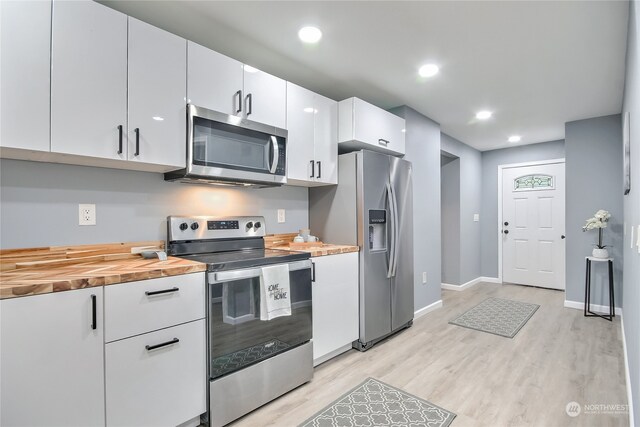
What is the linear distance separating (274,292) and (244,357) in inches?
16.3

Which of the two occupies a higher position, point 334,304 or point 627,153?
point 627,153

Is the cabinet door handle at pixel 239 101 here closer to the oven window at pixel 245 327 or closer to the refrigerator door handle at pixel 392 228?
the oven window at pixel 245 327

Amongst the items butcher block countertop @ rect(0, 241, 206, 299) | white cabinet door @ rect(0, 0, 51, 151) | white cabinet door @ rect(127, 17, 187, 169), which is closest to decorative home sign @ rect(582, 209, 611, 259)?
butcher block countertop @ rect(0, 241, 206, 299)

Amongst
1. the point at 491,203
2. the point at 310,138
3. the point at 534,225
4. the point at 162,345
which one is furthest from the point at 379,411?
the point at 491,203

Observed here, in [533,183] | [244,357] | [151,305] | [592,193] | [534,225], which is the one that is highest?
[533,183]

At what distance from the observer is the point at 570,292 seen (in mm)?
4199

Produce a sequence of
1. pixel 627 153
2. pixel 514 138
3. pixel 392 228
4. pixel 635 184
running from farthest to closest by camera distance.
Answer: pixel 514 138 → pixel 392 228 → pixel 627 153 → pixel 635 184

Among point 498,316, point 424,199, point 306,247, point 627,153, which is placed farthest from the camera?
point 424,199

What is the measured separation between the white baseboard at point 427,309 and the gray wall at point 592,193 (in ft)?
5.66

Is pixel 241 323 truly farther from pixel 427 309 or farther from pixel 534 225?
pixel 534 225

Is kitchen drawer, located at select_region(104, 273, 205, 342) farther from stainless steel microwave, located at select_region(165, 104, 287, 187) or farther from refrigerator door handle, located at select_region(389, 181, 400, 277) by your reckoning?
refrigerator door handle, located at select_region(389, 181, 400, 277)

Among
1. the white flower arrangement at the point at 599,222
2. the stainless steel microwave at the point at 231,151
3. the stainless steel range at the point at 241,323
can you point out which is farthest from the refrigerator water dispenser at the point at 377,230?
the white flower arrangement at the point at 599,222

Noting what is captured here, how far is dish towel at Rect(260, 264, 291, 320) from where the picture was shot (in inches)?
78.8

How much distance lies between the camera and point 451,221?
17.3 ft
